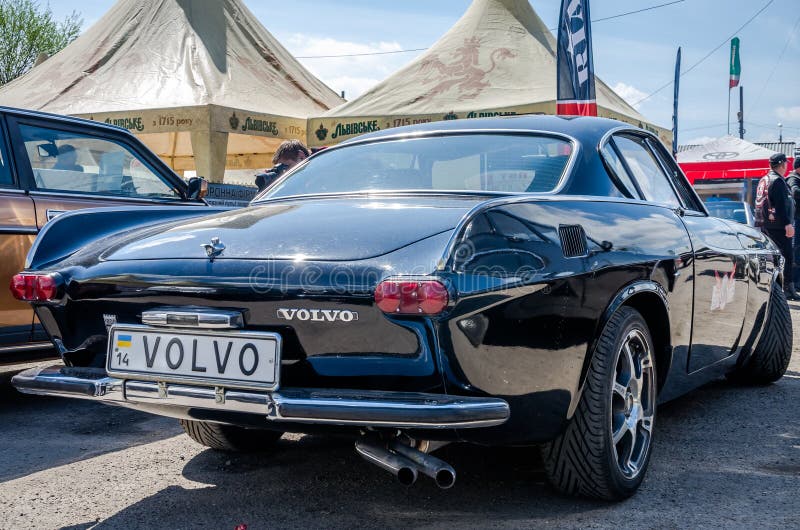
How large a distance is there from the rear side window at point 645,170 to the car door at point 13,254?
305 cm

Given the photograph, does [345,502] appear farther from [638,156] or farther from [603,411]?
[638,156]

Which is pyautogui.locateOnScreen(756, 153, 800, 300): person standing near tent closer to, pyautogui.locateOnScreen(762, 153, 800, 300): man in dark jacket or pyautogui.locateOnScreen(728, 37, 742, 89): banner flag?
pyautogui.locateOnScreen(762, 153, 800, 300): man in dark jacket

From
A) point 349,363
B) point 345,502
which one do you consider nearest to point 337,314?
point 349,363

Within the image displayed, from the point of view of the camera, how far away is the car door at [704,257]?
3518 mm

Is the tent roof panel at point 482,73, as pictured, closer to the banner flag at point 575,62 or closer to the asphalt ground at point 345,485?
the banner flag at point 575,62

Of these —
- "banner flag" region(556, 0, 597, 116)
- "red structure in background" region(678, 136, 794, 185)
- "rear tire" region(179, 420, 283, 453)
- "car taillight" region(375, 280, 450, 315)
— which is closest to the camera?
"car taillight" region(375, 280, 450, 315)

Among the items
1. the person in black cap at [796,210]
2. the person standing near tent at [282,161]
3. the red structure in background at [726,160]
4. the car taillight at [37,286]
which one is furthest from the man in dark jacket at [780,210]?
the red structure in background at [726,160]

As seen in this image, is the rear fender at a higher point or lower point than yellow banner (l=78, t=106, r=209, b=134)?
lower

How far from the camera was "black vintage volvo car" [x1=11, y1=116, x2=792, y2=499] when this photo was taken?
88.5 inches

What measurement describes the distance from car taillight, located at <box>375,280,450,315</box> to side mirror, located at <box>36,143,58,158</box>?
10.8ft

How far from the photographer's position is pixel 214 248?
2.58 metres

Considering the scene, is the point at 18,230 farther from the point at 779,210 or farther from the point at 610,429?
the point at 779,210

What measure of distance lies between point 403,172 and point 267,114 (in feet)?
28.2

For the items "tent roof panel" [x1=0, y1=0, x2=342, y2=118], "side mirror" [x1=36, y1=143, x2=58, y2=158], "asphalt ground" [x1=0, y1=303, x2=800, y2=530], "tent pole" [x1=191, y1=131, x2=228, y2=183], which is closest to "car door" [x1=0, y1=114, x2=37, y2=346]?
"side mirror" [x1=36, y1=143, x2=58, y2=158]
